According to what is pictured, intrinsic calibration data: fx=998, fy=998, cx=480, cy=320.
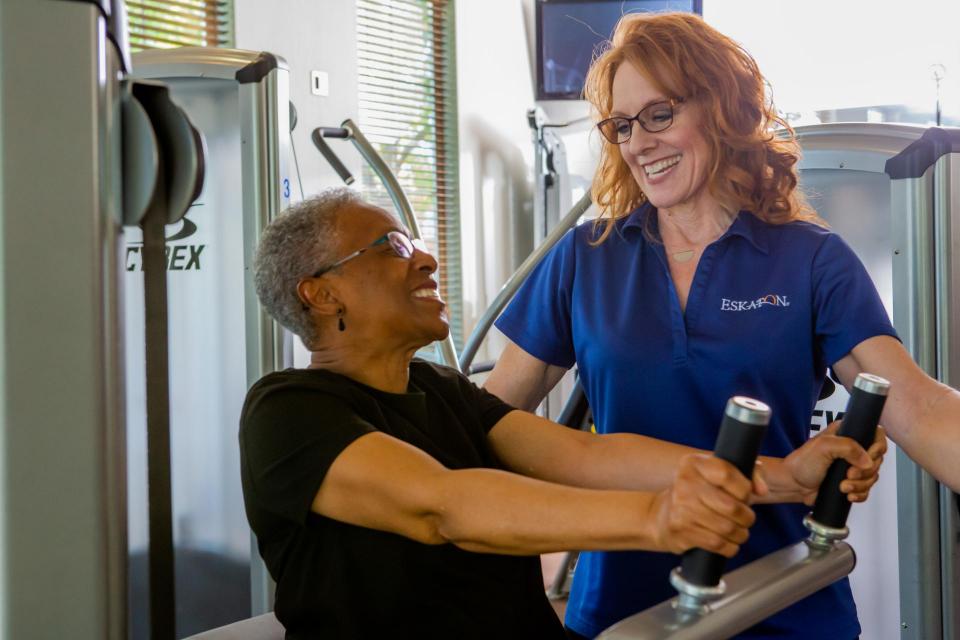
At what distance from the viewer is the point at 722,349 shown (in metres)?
1.48

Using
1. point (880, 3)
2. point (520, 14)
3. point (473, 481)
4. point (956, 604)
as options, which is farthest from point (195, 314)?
point (880, 3)

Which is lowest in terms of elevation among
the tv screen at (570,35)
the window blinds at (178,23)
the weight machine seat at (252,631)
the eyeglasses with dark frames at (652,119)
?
the weight machine seat at (252,631)

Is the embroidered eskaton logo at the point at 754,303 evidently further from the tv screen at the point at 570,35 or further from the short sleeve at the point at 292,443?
the tv screen at the point at 570,35

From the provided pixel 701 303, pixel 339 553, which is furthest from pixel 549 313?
pixel 339 553

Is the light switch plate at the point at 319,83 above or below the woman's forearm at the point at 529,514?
above

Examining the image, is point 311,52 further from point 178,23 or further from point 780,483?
point 780,483

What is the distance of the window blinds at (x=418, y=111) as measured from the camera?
15.8 ft

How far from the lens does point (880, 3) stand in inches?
201

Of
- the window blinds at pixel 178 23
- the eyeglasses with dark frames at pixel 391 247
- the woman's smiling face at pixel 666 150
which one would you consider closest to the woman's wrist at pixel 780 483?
the woman's smiling face at pixel 666 150

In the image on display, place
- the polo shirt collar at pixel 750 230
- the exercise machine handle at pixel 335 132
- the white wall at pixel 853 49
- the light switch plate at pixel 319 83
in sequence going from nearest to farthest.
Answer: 1. the polo shirt collar at pixel 750 230
2. the exercise machine handle at pixel 335 132
3. the light switch plate at pixel 319 83
4. the white wall at pixel 853 49

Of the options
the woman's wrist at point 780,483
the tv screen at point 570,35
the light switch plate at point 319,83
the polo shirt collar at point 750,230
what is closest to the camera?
the woman's wrist at point 780,483

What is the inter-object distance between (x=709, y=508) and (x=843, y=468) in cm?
25

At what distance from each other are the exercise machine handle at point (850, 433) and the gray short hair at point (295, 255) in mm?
729

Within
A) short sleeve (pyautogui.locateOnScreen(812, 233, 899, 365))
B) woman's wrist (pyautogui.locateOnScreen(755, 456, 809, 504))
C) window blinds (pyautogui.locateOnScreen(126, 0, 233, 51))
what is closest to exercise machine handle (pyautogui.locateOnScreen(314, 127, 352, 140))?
window blinds (pyautogui.locateOnScreen(126, 0, 233, 51))
